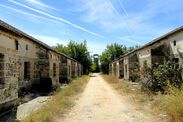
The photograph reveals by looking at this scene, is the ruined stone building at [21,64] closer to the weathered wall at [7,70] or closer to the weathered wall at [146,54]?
the weathered wall at [7,70]

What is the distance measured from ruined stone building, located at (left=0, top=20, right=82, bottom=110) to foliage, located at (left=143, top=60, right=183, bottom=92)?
22.2 feet

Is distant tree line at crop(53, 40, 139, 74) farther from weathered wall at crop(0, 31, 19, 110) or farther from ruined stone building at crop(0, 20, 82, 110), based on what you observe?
weathered wall at crop(0, 31, 19, 110)

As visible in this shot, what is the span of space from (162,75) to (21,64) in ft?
26.3

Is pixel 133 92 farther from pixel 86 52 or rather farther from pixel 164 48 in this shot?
pixel 86 52

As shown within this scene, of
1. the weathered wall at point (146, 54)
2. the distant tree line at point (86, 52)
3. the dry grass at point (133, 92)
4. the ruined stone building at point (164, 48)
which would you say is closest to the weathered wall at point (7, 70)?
the dry grass at point (133, 92)

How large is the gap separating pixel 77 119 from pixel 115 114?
143 cm

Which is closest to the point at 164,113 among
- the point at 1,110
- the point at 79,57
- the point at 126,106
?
the point at 126,106

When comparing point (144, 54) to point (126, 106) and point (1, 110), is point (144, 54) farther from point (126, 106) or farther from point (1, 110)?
point (1, 110)

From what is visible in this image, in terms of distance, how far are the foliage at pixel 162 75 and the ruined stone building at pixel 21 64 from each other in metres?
6.77

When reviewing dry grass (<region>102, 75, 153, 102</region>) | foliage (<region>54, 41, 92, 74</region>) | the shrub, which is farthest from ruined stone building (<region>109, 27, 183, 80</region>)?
foliage (<region>54, 41, 92, 74</region>)

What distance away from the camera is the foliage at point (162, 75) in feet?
49.6

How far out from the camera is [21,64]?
56.7ft

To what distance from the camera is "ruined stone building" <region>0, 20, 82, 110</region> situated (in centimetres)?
1054

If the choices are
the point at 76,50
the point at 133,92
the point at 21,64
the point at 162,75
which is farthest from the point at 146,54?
the point at 76,50
